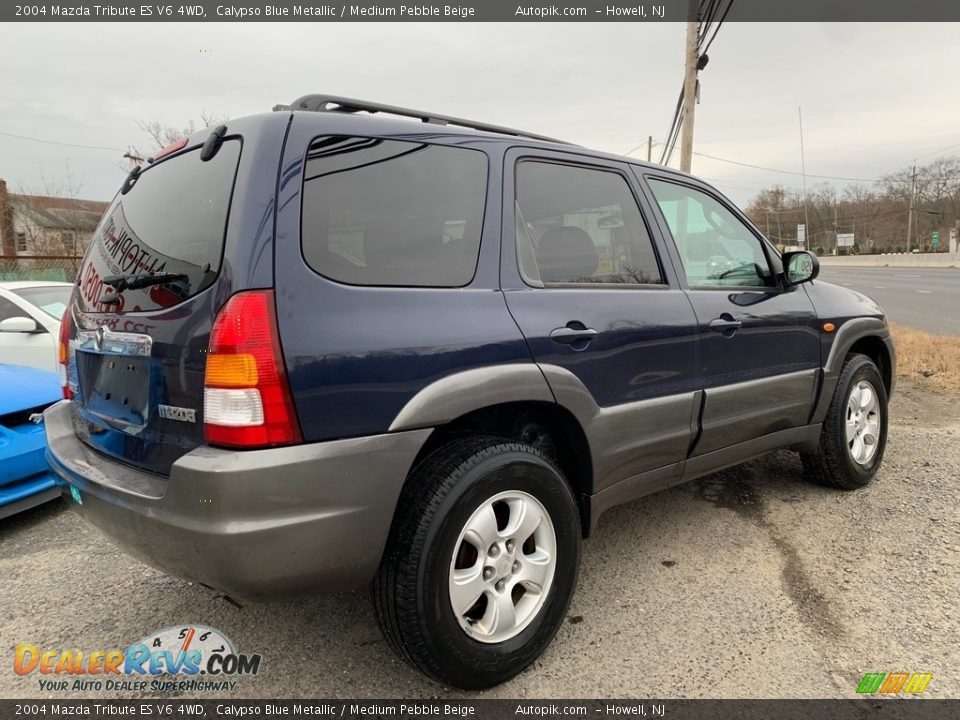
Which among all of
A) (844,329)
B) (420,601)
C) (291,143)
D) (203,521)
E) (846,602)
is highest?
(291,143)

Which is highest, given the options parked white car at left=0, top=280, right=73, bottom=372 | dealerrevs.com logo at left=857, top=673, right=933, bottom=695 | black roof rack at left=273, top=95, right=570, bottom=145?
black roof rack at left=273, top=95, right=570, bottom=145

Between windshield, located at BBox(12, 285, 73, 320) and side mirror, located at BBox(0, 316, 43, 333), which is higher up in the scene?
windshield, located at BBox(12, 285, 73, 320)

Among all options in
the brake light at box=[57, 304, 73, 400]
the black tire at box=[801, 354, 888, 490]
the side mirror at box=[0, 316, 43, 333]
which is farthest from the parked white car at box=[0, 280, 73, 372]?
the black tire at box=[801, 354, 888, 490]

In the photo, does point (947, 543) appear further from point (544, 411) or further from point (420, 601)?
point (420, 601)

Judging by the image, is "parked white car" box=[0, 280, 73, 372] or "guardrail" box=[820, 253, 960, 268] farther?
"guardrail" box=[820, 253, 960, 268]

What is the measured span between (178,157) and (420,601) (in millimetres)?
1753

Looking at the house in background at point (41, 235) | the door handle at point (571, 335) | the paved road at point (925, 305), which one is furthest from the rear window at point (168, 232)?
the house in background at point (41, 235)

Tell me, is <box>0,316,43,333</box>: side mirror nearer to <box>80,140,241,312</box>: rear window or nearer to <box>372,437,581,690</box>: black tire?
<box>80,140,241,312</box>: rear window

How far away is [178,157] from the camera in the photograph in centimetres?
225

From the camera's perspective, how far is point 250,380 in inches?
66.3

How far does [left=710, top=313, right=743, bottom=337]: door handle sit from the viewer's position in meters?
2.89

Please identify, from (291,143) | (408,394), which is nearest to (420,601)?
(408,394)

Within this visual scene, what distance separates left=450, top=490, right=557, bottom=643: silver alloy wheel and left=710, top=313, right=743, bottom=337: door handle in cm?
129

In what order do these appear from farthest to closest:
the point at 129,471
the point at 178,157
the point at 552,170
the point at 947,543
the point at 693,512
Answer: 1. the point at 693,512
2. the point at 947,543
3. the point at 552,170
4. the point at 178,157
5. the point at 129,471
